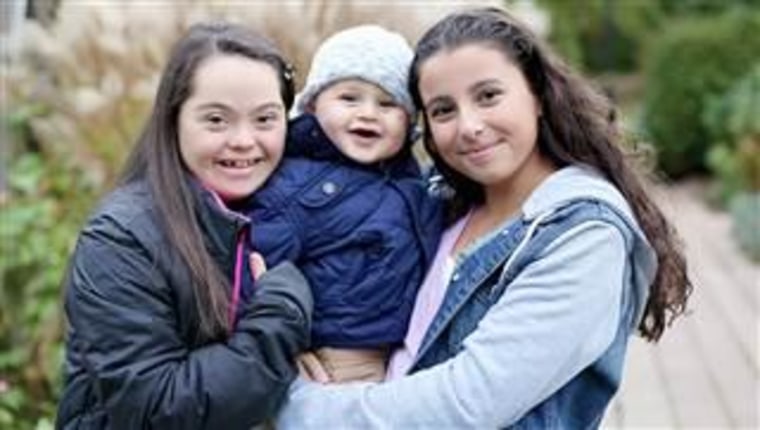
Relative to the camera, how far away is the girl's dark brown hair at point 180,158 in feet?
6.69

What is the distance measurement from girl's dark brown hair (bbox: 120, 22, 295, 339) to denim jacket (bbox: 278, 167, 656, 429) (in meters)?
0.21

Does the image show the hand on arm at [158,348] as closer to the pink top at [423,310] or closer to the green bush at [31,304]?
the pink top at [423,310]

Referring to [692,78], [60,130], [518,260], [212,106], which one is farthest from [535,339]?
[692,78]

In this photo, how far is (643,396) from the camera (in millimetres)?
6031

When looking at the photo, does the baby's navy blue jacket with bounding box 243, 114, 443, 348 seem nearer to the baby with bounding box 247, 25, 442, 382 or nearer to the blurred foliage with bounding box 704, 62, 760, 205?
the baby with bounding box 247, 25, 442, 382

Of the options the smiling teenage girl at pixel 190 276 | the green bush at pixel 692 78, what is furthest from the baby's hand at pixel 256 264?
the green bush at pixel 692 78

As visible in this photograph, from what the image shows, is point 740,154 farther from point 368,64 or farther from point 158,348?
point 158,348

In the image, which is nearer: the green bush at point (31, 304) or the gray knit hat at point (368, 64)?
the gray knit hat at point (368, 64)

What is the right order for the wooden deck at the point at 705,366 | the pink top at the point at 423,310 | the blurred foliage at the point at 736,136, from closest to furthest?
the pink top at the point at 423,310, the wooden deck at the point at 705,366, the blurred foliage at the point at 736,136

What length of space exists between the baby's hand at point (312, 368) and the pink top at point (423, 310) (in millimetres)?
107

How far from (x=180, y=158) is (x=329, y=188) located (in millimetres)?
235

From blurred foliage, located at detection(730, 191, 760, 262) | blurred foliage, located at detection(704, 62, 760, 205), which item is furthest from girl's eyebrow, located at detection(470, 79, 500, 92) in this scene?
blurred foliage, located at detection(704, 62, 760, 205)

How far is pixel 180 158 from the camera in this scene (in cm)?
215

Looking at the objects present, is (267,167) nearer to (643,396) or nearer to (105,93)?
(105,93)
